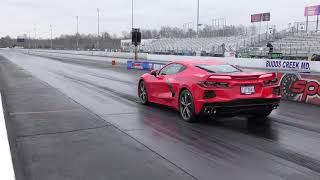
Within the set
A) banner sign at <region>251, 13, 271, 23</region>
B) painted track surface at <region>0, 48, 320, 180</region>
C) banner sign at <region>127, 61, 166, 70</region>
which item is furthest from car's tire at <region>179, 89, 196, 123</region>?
banner sign at <region>251, 13, 271, 23</region>

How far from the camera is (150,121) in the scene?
9328mm

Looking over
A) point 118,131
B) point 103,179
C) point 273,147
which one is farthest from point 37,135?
point 273,147

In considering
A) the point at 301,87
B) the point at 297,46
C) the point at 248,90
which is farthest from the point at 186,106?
the point at 297,46

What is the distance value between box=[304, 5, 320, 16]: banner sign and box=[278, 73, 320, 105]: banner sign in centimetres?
4416

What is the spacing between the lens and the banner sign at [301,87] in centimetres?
1249

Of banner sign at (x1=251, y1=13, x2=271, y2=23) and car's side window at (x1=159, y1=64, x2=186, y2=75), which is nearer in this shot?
car's side window at (x1=159, y1=64, x2=186, y2=75)

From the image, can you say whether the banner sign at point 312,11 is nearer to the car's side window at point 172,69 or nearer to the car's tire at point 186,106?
the car's side window at point 172,69

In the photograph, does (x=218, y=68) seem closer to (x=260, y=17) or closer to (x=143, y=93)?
(x=143, y=93)

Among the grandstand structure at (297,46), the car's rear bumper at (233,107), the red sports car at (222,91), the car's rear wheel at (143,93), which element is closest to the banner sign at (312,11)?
the grandstand structure at (297,46)

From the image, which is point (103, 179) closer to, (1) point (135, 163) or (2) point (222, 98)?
(1) point (135, 163)

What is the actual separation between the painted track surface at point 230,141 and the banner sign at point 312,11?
4670 centimetres

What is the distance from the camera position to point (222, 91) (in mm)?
8508

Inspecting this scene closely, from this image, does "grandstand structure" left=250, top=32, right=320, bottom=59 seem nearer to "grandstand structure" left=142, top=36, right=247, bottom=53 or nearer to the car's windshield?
"grandstand structure" left=142, top=36, right=247, bottom=53

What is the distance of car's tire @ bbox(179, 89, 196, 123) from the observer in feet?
29.5
